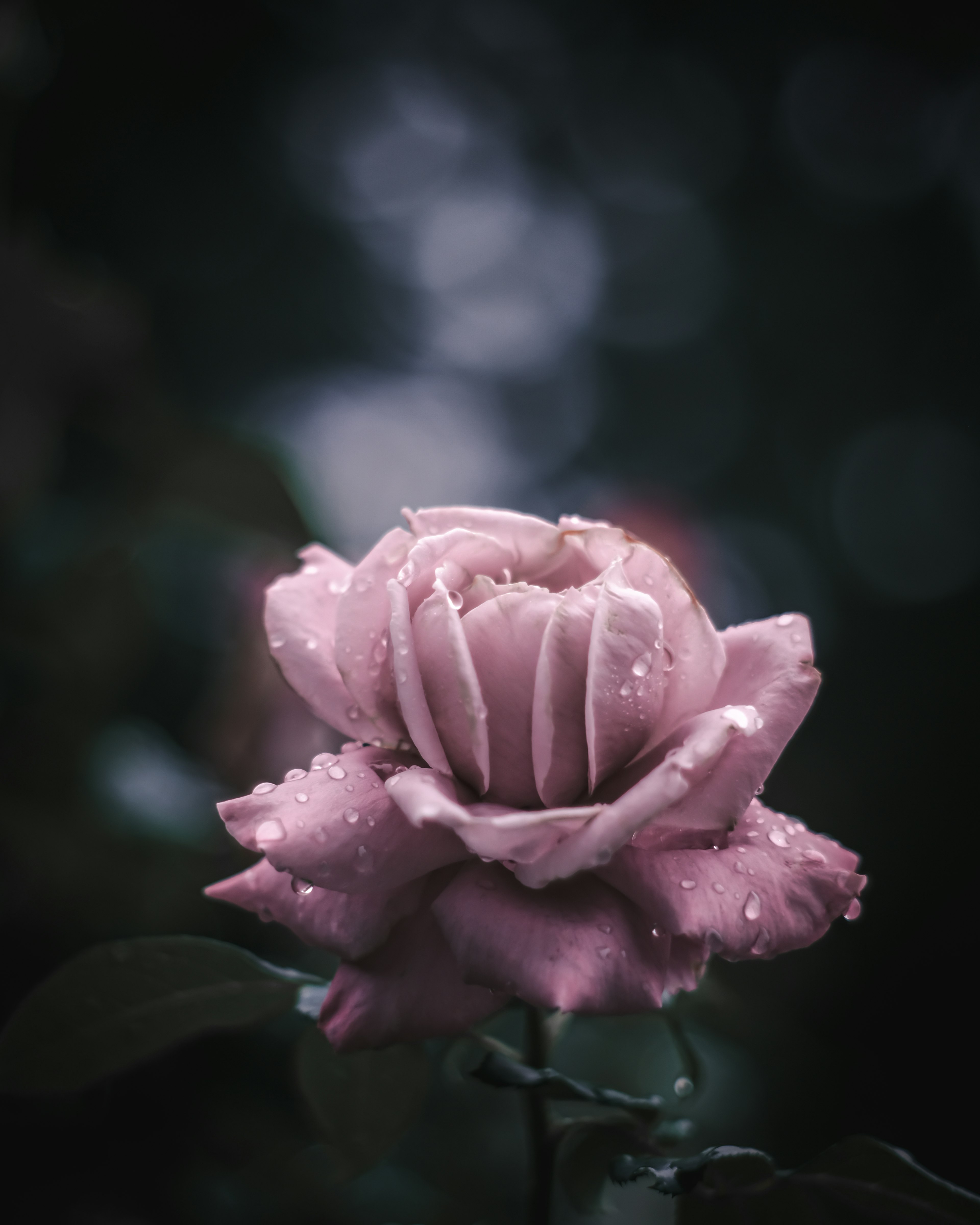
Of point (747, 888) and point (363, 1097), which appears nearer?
point (747, 888)

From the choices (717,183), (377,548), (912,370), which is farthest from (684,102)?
(377,548)

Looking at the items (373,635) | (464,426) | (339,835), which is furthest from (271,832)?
(464,426)

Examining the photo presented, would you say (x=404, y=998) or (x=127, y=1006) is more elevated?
(x=404, y=998)

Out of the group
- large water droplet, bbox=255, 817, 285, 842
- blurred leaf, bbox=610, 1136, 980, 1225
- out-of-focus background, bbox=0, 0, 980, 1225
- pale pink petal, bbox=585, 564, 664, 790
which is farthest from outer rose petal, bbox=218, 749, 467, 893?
out-of-focus background, bbox=0, 0, 980, 1225

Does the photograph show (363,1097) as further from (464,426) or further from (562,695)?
(464,426)

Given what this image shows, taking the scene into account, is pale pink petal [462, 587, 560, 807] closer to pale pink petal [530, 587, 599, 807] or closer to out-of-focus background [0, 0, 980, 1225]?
pale pink petal [530, 587, 599, 807]
